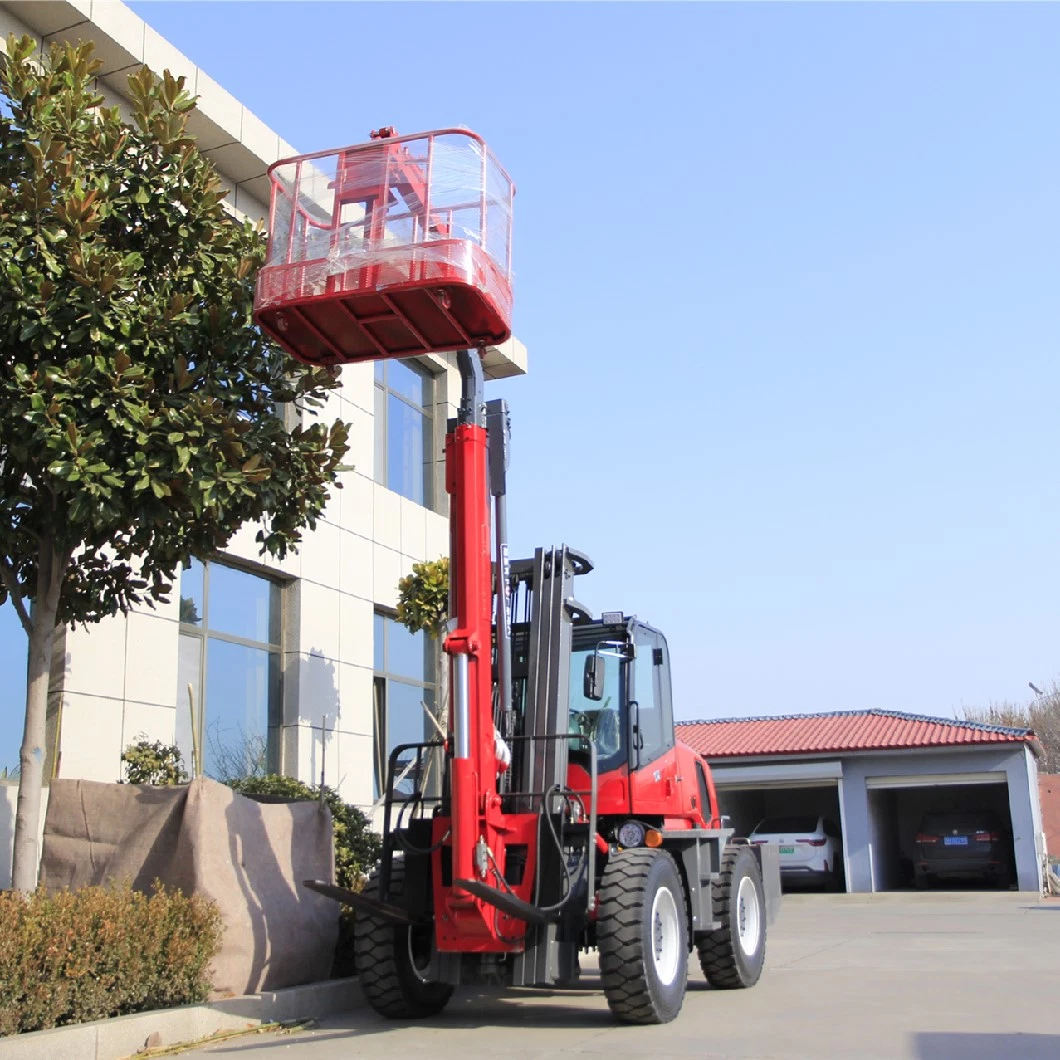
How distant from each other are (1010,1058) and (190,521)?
6.24 metres

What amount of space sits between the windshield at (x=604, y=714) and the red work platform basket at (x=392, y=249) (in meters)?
2.76

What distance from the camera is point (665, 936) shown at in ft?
28.8

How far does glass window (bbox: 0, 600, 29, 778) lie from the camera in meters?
12.3

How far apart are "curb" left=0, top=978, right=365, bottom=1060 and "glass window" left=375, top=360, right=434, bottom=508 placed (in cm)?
1073

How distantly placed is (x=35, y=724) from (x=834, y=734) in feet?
79.2

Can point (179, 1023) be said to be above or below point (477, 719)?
below

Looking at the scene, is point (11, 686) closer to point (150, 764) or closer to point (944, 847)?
point (150, 764)

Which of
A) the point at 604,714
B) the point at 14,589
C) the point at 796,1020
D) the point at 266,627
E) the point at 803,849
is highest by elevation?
the point at 266,627

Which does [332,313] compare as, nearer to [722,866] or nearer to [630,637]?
[630,637]

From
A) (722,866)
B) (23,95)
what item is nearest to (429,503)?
(722,866)

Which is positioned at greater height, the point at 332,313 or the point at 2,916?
the point at 332,313

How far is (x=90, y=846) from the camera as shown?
365 inches

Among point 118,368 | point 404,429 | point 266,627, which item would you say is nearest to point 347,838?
point 118,368

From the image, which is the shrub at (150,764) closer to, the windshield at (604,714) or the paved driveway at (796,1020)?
the paved driveway at (796,1020)
